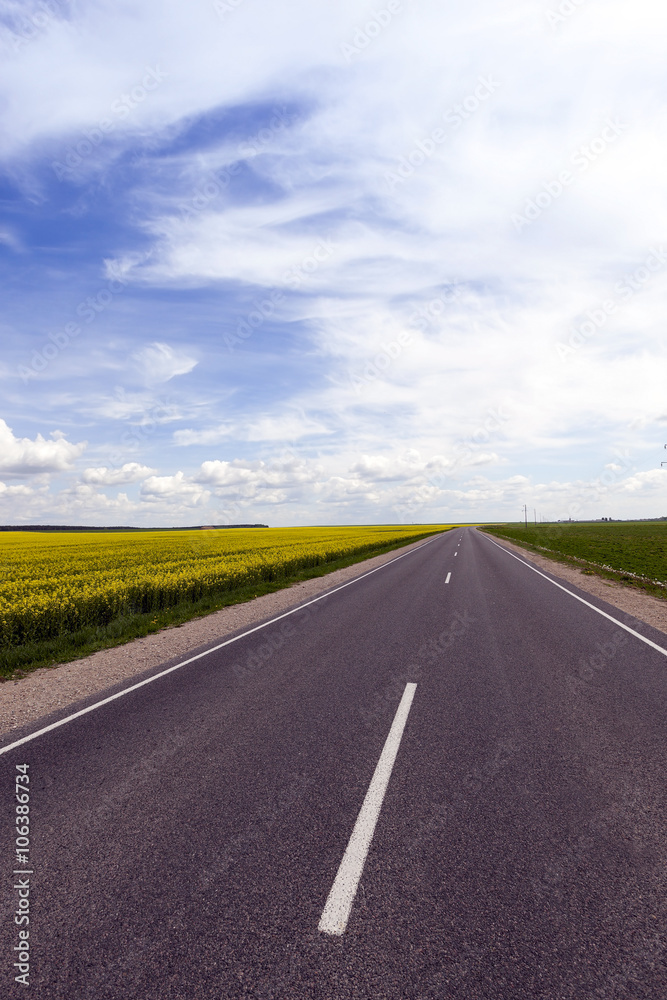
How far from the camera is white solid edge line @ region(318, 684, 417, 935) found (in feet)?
8.87

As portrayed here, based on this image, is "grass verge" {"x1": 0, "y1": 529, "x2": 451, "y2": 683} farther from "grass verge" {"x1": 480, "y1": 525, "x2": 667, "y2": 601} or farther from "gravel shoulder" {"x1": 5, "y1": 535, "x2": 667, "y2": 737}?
"grass verge" {"x1": 480, "y1": 525, "x2": 667, "y2": 601}

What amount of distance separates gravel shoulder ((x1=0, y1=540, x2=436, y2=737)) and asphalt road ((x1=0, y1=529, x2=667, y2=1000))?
0.80m

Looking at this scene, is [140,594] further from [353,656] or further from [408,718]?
[408,718]

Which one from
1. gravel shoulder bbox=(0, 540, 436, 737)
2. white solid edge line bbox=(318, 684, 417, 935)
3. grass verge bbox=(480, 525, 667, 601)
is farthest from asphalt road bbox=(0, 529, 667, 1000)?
grass verge bbox=(480, 525, 667, 601)

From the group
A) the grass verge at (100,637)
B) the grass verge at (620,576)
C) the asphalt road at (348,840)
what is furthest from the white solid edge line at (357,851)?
the grass verge at (620,576)

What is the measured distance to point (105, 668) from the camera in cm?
794

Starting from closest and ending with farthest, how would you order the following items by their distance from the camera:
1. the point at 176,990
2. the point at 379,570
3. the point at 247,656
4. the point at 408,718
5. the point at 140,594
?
1. the point at 176,990
2. the point at 408,718
3. the point at 247,656
4. the point at 140,594
5. the point at 379,570

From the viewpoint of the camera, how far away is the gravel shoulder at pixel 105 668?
246 inches

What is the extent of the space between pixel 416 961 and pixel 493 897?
639mm

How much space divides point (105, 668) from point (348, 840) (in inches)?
231

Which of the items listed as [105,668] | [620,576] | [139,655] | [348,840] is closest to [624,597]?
[620,576]

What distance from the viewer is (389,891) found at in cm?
289

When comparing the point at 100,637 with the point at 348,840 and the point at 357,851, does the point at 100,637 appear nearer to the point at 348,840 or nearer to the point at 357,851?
the point at 348,840

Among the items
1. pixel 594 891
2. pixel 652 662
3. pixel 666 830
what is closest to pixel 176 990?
pixel 594 891
